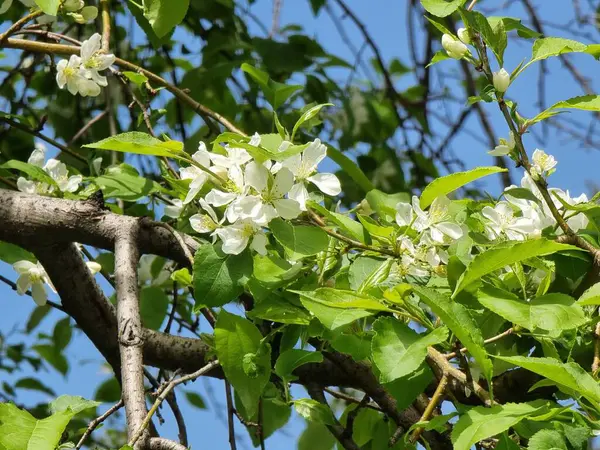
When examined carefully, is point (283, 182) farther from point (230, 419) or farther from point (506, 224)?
point (230, 419)

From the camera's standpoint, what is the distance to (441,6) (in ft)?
2.78

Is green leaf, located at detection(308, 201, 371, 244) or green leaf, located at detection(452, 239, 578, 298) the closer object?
green leaf, located at detection(452, 239, 578, 298)

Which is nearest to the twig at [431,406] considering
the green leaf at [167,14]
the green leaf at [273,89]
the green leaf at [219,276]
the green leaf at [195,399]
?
the green leaf at [219,276]

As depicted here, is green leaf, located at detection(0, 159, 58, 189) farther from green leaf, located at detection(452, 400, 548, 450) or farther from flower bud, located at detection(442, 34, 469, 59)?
green leaf, located at detection(452, 400, 548, 450)

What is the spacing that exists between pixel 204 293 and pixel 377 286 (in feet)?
0.53

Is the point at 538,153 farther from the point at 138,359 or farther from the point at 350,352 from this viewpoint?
the point at 138,359

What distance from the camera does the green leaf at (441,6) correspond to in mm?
826

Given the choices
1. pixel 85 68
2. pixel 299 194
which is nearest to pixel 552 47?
pixel 299 194

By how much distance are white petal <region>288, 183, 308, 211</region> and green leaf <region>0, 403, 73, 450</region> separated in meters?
0.27

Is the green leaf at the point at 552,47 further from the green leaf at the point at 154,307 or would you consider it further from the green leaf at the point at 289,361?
the green leaf at the point at 154,307

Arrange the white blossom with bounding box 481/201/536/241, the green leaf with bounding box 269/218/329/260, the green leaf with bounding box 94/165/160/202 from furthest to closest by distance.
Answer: the green leaf with bounding box 94/165/160/202 → the white blossom with bounding box 481/201/536/241 → the green leaf with bounding box 269/218/329/260

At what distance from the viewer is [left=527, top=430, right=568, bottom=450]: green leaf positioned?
68cm

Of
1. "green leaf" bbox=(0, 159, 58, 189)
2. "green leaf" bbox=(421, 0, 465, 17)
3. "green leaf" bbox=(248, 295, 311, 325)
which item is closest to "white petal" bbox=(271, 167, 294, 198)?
"green leaf" bbox=(248, 295, 311, 325)

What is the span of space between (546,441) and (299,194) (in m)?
0.30
